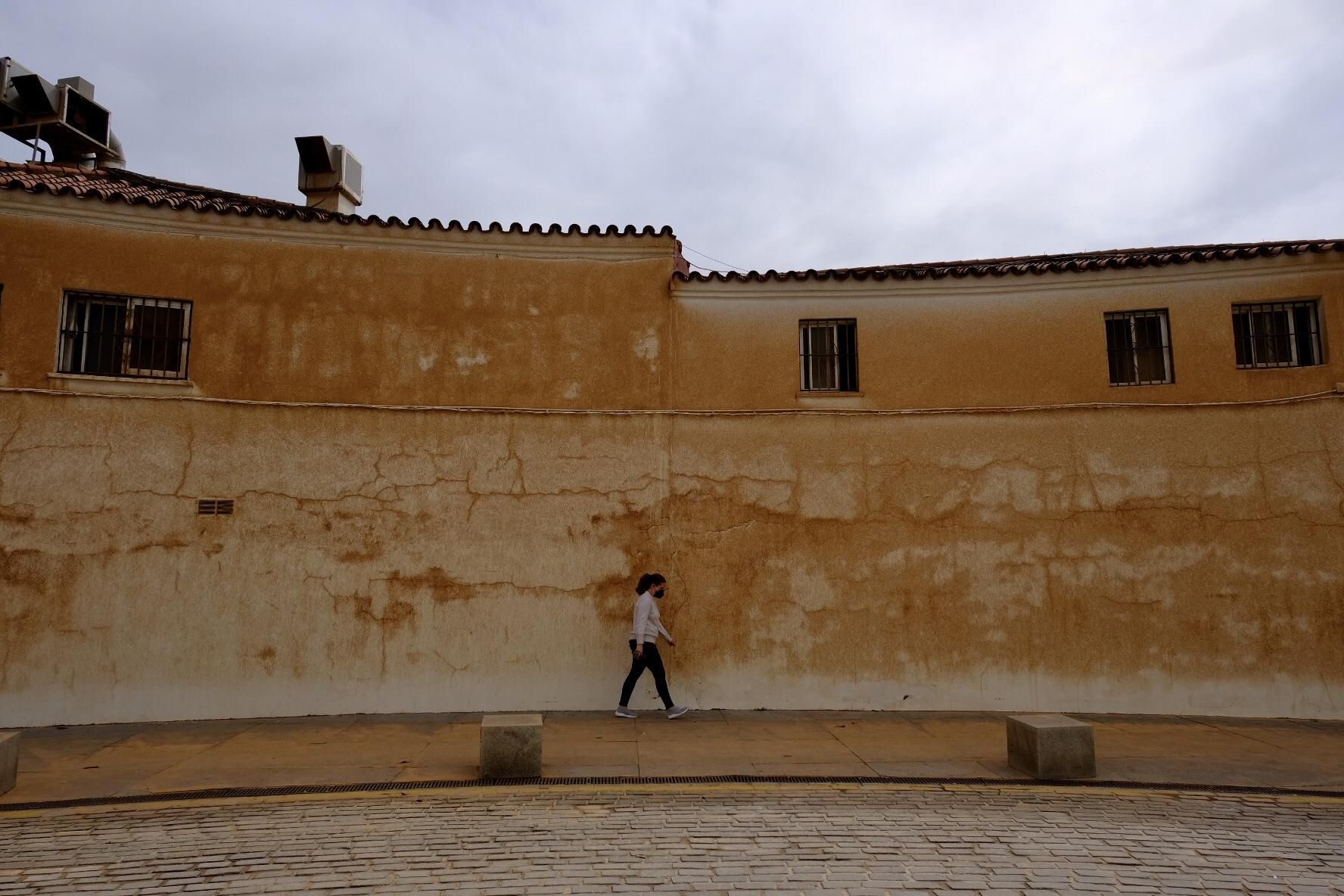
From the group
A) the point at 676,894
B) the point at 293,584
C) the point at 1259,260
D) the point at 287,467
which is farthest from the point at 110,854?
the point at 1259,260

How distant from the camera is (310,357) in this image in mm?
10359

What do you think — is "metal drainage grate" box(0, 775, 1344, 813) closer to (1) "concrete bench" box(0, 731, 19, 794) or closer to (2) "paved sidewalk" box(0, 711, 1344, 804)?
(2) "paved sidewalk" box(0, 711, 1344, 804)

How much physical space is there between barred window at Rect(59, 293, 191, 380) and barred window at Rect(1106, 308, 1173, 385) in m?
11.8

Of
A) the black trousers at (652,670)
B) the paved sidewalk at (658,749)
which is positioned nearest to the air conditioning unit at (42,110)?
the paved sidewalk at (658,749)

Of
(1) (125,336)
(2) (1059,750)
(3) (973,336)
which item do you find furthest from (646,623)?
(1) (125,336)

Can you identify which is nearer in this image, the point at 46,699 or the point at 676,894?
the point at 676,894

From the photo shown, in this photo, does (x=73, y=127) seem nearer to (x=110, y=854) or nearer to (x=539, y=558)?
(x=539, y=558)

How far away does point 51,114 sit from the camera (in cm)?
1418

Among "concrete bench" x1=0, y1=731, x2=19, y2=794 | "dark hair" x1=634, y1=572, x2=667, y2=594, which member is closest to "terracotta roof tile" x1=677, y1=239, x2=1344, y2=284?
"dark hair" x1=634, y1=572, x2=667, y2=594

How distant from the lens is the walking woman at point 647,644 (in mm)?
9570

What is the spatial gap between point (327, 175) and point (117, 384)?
586cm

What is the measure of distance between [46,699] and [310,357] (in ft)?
15.9

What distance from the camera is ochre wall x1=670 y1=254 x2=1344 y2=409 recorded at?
10.5 m

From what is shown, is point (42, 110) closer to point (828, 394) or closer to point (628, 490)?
point (628, 490)
